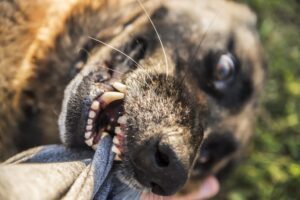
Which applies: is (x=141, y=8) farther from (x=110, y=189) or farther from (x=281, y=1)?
(x=281, y=1)

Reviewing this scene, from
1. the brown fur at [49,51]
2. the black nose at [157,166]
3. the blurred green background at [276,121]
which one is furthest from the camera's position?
the blurred green background at [276,121]

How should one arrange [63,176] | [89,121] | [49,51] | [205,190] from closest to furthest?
[63,176]
[89,121]
[49,51]
[205,190]

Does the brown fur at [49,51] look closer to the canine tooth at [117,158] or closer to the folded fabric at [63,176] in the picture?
the folded fabric at [63,176]

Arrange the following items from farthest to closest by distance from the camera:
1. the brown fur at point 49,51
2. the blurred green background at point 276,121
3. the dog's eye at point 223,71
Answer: the blurred green background at point 276,121, the brown fur at point 49,51, the dog's eye at point 223,71

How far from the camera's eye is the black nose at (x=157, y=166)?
8.71ft

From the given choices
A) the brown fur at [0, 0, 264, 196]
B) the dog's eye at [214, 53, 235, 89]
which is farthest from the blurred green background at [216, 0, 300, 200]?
the dog's eye at [214, 53, 235, 89]

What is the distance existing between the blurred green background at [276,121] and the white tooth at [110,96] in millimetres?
2017

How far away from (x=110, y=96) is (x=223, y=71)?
36.8 inches

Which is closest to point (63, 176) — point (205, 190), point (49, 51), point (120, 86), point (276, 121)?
point (120, 86)

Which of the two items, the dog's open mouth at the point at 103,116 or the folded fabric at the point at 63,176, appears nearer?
the folded fabric at the point at 63,176

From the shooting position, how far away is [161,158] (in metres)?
2.67

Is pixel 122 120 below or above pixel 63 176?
below

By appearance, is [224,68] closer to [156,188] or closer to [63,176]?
[156,188]

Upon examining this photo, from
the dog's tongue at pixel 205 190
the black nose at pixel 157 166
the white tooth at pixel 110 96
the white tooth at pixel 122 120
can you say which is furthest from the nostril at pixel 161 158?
the dog's tongue at pixel 205 190
